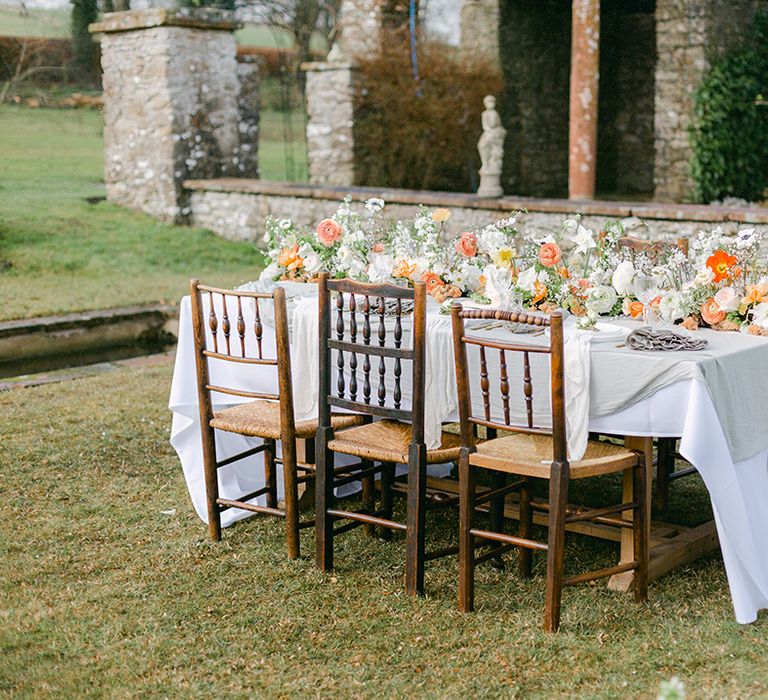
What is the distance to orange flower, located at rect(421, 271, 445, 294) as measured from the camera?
483 centimetres

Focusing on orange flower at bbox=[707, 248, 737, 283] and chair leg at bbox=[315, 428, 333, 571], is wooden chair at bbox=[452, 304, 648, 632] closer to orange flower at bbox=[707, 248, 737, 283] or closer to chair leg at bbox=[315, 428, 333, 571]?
chair leg at bbox=[315, 428, 333, 571]

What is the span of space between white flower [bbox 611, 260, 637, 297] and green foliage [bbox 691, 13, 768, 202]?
9586mm

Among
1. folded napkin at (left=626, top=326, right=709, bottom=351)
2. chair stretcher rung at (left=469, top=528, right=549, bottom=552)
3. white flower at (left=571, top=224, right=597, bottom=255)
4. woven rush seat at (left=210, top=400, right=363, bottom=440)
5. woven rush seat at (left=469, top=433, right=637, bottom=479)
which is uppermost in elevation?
white flower at (left=571, top=224, right=597, bottom=255)

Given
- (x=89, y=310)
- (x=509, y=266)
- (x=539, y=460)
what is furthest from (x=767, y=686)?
(x=89, y=310)

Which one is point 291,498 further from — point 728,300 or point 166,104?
point 166,104

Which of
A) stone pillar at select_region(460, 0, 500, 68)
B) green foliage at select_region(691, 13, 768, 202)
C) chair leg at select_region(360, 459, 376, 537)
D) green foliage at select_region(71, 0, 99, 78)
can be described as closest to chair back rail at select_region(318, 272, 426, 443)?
chair leg at select_region(360, 459, 376, 537)

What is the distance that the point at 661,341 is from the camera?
3947 millimetres

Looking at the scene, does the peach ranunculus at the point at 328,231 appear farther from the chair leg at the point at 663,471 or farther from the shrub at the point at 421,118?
the shrub at the point at 421,118

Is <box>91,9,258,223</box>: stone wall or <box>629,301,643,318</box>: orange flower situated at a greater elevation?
<box>91,9,258,223</box>: stone wall

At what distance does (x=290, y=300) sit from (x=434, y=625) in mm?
1678

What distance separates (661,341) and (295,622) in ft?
5.17

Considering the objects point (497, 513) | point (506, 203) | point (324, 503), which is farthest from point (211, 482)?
point (506, 203)

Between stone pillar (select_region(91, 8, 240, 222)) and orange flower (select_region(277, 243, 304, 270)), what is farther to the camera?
stone pillar (select_region(91, 8, 240, 222))

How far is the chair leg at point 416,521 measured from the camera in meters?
4.01
